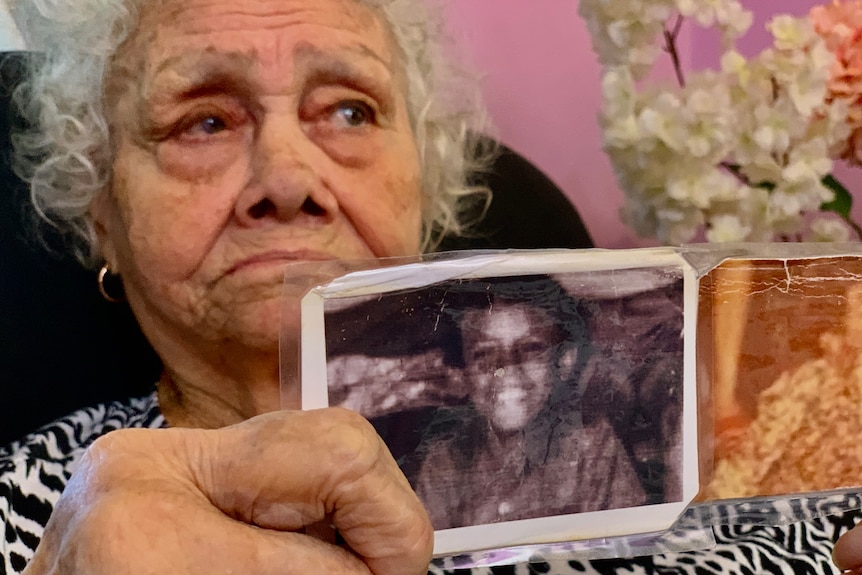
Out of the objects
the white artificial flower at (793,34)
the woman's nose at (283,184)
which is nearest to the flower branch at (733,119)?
the white artificial flower at (793,34)

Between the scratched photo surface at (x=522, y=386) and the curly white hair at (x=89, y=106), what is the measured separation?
1.53 feet

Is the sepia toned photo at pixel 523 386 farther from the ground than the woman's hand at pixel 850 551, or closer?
farther from the ground

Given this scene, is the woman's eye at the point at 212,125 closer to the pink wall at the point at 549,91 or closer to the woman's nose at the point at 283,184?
the woman's nose at the point at 283,184

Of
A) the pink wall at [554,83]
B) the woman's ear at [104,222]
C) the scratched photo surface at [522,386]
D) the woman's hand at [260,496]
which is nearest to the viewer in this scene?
the woman's hand at [260,496]

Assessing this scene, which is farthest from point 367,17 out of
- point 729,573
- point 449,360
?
point 729,573

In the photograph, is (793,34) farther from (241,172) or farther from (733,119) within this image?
(241,172)

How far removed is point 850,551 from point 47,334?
973 millimetres

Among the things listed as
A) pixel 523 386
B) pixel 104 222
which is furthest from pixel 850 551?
pixel 104 222

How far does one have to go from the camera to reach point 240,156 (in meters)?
0.71

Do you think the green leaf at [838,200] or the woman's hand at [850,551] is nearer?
the woman's hand at [850,551]

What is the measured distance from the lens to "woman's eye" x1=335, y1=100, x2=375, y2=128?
77 cm

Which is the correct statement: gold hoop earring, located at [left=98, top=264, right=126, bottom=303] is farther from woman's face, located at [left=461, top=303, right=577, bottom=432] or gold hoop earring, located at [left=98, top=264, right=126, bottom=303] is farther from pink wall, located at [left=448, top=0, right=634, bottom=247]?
pink wall, located at [left=448, top=0, right=634, bottom=247]

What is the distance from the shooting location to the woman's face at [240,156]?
68 cm

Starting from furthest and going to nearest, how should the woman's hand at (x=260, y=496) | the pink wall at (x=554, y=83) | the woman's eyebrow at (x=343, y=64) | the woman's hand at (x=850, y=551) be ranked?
1. the pink wall at (x=554, y=83)
2. the woman's eyebrow at (x=343, y=64)
3. the woman's hand at (x=850, y=551)
4. the woman's hand at (x=260, y=496)
